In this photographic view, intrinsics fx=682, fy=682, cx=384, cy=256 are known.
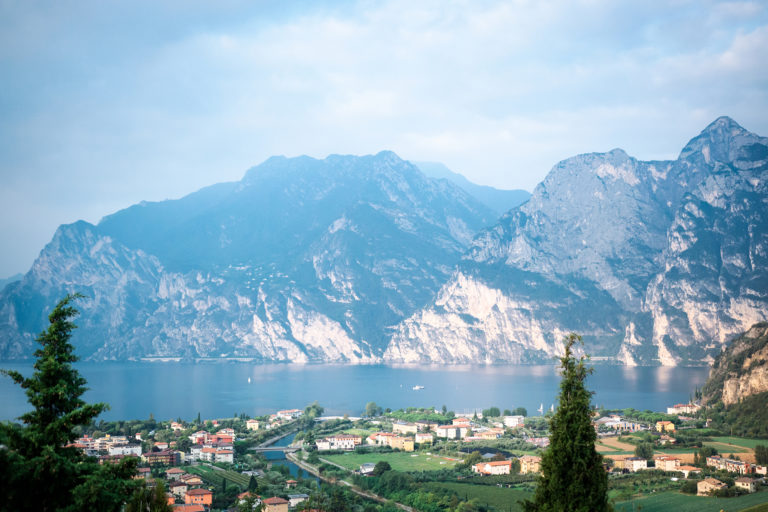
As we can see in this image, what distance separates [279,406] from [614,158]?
431 ft

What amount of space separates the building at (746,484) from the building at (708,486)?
1.21m

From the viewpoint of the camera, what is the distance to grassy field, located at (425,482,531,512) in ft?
122

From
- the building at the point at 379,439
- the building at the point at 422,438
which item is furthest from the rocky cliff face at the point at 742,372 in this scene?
the building at the point at 379,439

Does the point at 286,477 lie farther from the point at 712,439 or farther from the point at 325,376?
the point at 325,376

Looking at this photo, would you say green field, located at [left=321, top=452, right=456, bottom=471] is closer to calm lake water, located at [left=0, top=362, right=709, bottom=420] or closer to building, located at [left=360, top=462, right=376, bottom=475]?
building, located at [left=360, top=462, right=376, bottom=475]

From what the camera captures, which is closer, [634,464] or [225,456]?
[634,464]

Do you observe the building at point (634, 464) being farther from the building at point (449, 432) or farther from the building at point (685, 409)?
the building at point (685, 409)

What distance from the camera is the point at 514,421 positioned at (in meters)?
70.4

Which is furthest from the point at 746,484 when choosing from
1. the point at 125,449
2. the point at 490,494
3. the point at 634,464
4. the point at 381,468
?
the point at 125,449

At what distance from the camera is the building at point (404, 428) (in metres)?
65.7

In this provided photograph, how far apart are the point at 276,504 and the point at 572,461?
28.3 metres

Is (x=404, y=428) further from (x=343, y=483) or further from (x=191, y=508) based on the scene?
(x=191, y=508)

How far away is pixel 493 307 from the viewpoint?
18175 centimetres

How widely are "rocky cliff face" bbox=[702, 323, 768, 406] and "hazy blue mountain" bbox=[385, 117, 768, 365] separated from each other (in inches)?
2804
